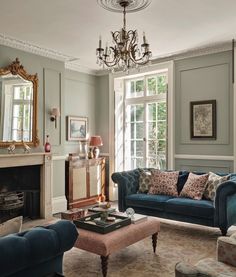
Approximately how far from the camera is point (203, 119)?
515 centimetres

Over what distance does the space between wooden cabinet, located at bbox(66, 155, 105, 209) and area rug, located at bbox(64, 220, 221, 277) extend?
2.14 metres

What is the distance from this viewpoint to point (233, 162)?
480cm

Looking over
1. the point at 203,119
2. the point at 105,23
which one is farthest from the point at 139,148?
the point at 105,23

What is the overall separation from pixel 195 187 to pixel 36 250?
311cm

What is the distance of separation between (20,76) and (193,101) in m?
2.99

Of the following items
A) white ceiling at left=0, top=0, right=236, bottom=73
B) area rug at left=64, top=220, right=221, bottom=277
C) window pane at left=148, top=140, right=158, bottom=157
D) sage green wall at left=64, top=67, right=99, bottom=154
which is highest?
white ceiling at left=0, top=0, right=236, bottom=73

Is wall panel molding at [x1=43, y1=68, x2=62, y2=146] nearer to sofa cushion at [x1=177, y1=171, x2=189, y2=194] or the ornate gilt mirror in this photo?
the ornate gilt mirror

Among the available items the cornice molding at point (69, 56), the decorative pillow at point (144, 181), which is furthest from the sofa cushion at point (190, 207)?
the cornice molding at point (69, 56)

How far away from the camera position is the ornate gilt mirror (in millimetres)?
4602

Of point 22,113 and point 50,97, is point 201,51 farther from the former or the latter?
point 22,113

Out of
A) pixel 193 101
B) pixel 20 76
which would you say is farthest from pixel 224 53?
pixel 20 76

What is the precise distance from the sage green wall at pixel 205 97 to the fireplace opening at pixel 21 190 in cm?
258

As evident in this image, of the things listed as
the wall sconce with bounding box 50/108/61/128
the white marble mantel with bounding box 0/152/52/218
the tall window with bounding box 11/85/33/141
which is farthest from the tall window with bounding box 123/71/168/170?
the tall window with bounding box 11/85/33/141

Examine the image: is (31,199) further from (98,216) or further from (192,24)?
(192,24)
